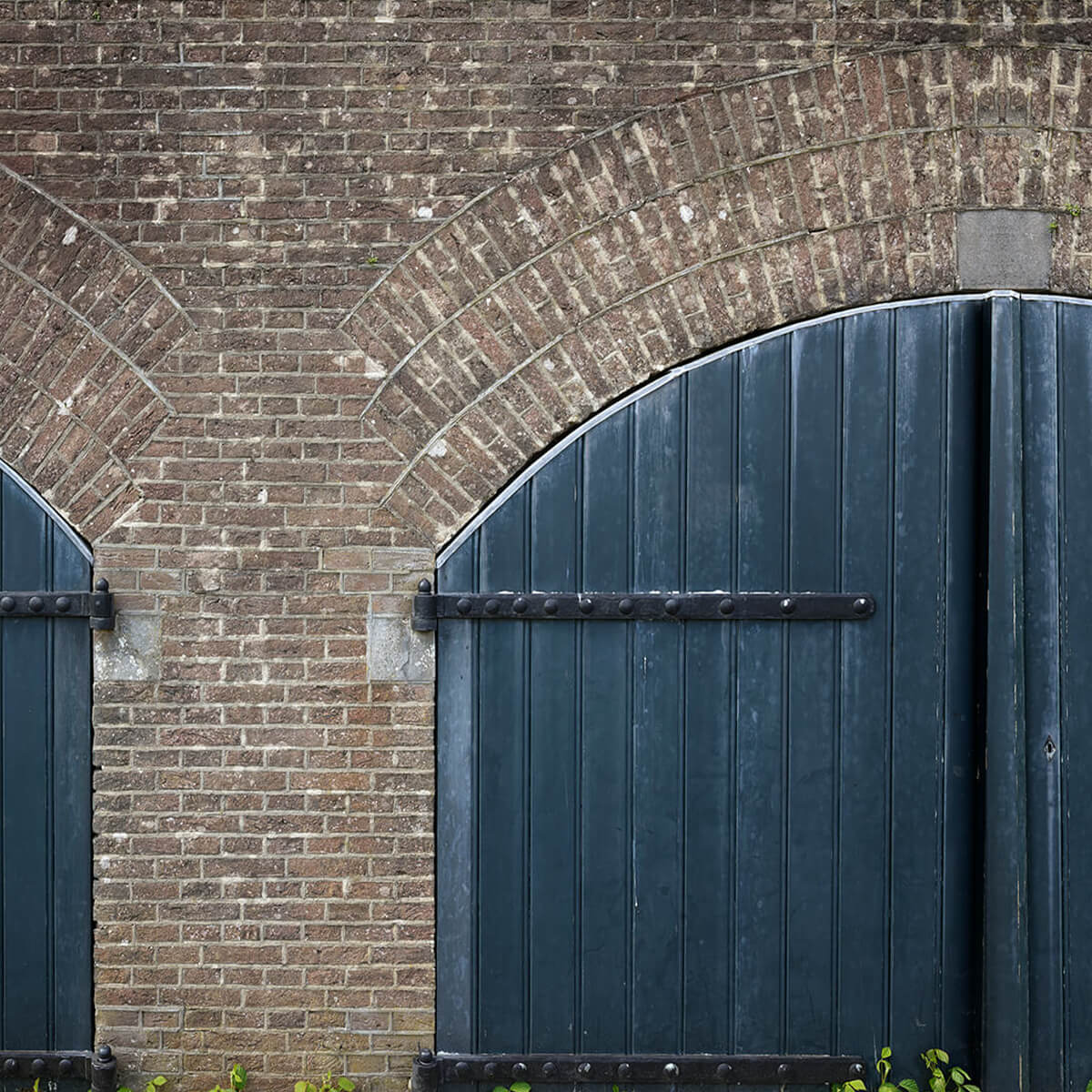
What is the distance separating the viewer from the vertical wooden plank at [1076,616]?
3709 millimetres

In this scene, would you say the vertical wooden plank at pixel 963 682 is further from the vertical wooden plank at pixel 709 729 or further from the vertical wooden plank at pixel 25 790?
the vertical wooden plank at pixel 25 790

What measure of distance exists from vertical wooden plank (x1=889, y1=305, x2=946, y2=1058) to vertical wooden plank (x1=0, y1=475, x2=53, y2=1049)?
2836 mm

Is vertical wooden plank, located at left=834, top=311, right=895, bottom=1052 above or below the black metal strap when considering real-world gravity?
above

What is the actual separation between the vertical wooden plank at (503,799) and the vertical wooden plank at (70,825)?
132 centimetres

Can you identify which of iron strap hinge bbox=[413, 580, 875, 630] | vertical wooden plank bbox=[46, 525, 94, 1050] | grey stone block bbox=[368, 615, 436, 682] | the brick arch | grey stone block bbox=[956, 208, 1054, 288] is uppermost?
grey stone block bbox=[956, 208, 1054, 288]

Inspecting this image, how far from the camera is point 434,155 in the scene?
3.66 meters

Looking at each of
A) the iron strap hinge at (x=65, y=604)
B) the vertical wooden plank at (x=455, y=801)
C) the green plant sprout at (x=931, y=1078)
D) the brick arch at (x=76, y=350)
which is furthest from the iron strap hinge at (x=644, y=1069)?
the brick arch at (x=76, y=350)

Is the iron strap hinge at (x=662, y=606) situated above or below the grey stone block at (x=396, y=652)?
above

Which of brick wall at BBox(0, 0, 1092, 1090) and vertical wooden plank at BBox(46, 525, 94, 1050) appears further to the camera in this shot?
vertical wooden plank at BBox(46, 525, 94, 1050)

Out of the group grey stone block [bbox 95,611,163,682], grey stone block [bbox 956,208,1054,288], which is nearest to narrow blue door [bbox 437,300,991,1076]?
grey stone block [bbox 956,208,1054,288]

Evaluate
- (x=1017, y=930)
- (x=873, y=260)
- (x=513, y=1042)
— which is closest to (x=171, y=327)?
(x=873, y=260)

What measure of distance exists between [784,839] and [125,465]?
251cm

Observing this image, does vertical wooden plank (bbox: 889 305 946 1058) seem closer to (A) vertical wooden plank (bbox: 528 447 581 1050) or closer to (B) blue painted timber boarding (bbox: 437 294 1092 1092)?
(B) blue painted timber boarding (bbox: 437 294 1092 1092)

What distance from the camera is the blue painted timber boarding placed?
12.2 ft
